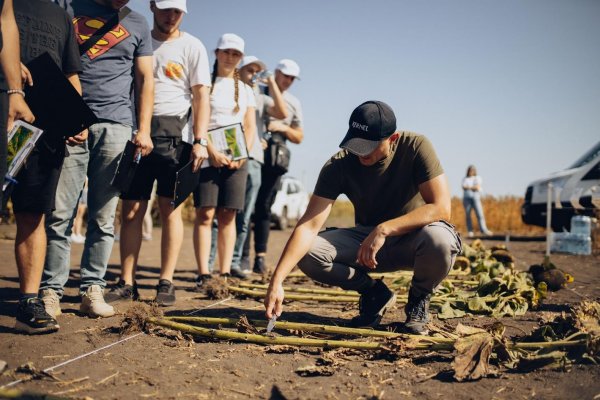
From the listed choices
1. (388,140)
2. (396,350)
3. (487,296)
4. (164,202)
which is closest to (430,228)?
(388,140)

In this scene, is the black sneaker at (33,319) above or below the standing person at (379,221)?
below

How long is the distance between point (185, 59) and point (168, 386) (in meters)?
2.97

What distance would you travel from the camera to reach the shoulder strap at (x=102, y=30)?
394 cm

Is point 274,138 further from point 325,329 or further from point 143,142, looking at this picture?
point 325,329

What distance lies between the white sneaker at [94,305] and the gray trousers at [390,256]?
141 centimetres

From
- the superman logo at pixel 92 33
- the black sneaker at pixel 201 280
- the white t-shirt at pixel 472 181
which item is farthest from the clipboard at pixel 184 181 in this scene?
the white t-shirt at pixel 472 181

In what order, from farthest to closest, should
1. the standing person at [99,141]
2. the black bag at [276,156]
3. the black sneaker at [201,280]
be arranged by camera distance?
1. the black bag at [276,156]
2. the black sneaker at [201,280]
3. the standing person at [99,141]

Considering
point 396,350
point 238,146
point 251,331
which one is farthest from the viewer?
point 238,146

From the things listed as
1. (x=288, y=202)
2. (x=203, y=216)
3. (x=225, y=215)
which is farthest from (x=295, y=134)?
(x=288, y=202)

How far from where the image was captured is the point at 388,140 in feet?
11.3

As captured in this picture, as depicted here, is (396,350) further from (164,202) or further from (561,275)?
(561,275)

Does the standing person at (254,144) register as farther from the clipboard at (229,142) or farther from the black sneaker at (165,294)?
the black sneaker at (165,294)

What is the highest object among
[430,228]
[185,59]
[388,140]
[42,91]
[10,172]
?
[185,59]

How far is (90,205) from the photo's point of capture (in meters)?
4.12
